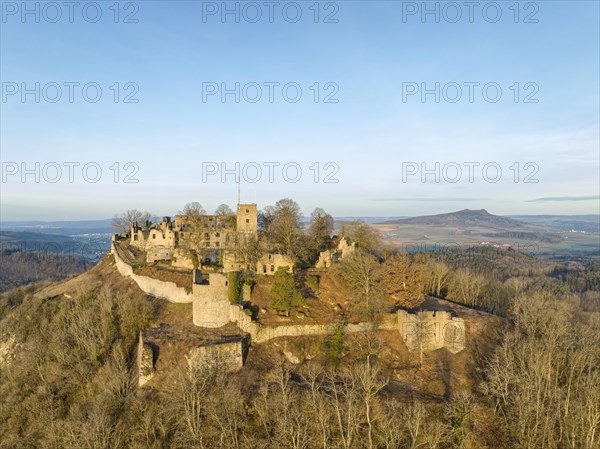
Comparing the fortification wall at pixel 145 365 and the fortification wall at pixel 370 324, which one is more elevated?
the fortification wall at pixel 370 324

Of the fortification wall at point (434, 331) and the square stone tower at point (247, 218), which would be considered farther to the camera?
the square stone tower at point (247, 218)

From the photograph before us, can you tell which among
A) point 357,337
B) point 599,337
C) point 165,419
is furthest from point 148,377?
point 599,337

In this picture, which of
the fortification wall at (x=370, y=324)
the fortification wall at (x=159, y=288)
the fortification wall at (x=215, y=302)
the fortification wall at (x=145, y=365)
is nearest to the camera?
the fortification wall at (x=145, y=365)

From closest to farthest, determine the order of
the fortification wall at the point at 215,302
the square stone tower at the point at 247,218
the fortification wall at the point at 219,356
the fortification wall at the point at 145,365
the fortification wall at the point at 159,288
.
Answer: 1. the fortification wall at the point at 219,356
2. the fortification wall at the point at 145,365
3. the fortification wall at the point at 215,302
4. the fortification wall at the point at 159,288
5. the square stone tower at the point at 247,218

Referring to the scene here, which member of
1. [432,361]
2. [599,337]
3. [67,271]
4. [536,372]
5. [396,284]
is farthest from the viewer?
[67,271]

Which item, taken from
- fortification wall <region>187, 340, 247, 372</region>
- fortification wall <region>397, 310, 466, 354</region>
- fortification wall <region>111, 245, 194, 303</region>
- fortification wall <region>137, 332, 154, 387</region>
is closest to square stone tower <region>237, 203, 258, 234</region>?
fortification wall <region>111, 245, 194, 303</region>

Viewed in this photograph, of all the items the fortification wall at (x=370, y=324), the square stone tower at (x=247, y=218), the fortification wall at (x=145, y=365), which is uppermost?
the square stone tower at (x=247, y=218)

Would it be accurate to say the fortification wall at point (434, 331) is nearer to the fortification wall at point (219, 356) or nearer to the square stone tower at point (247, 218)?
the fortification wall at point (219, 356)

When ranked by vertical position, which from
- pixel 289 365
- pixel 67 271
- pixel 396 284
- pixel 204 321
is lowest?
pixel 67 271

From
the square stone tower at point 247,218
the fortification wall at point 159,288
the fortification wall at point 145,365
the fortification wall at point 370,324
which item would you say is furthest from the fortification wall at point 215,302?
the square stone tower at point 247,218

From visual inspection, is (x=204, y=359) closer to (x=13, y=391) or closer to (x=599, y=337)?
(x=13, y=391)
